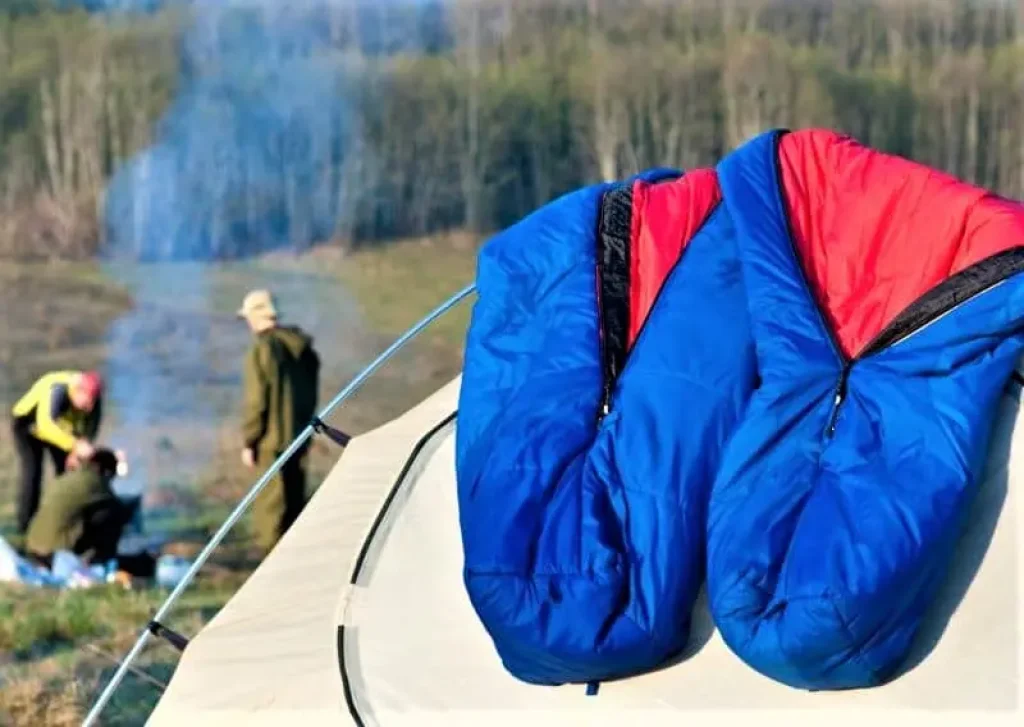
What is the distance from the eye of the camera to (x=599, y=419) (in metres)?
1.49

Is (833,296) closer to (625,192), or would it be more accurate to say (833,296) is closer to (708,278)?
(708,278)

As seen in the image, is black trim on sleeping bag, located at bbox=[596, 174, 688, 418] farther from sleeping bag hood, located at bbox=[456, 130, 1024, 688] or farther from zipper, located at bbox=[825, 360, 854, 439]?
zipper, located at bbox=[825, 360, 854, 439]

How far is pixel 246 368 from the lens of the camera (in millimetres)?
2736

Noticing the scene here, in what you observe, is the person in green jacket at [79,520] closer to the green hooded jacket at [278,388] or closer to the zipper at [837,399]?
the green hooded jacket at [278,388]

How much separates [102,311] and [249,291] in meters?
0.28

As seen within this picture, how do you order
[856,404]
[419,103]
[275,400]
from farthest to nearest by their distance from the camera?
[419,103], [275,400], [856,404]

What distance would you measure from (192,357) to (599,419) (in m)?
1.45

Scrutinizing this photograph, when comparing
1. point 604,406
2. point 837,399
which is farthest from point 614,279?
point 837,399

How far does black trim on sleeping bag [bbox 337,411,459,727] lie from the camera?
155cm

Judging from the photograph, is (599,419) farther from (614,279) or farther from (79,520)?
(79,520)

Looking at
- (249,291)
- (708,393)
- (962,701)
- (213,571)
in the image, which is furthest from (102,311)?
(962,701)

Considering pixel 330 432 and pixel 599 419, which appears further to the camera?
pixel 330 432

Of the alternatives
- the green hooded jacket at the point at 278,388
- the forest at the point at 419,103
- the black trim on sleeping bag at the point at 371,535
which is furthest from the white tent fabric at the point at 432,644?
the forest at the point at 419,103

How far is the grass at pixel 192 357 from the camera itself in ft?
8.16
